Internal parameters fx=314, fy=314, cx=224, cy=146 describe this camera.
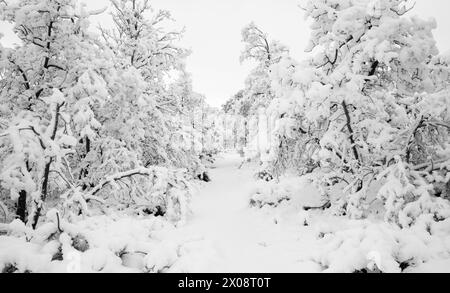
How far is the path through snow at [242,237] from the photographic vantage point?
508 centimetres

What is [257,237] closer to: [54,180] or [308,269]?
[308,269]

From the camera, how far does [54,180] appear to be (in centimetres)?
635

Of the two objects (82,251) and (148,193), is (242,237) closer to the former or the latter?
Result: (148,193)

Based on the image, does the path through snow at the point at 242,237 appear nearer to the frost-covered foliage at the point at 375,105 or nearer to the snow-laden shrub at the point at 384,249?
the snow-laden shrub at the point at 384,249

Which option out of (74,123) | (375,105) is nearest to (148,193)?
(74,123)

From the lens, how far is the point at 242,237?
710 centimetres

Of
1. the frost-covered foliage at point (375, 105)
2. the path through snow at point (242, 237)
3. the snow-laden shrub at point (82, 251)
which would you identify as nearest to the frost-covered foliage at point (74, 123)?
the snow-laden shrub at point (82, 251)

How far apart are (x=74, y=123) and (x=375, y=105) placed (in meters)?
6.08

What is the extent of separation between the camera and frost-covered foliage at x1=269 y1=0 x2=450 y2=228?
19.3 ft

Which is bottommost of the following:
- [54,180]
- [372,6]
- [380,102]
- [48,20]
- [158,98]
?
[54,180]

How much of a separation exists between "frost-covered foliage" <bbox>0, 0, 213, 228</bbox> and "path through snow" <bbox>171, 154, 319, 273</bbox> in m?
1.16

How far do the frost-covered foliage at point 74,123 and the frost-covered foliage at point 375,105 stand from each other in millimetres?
3424
